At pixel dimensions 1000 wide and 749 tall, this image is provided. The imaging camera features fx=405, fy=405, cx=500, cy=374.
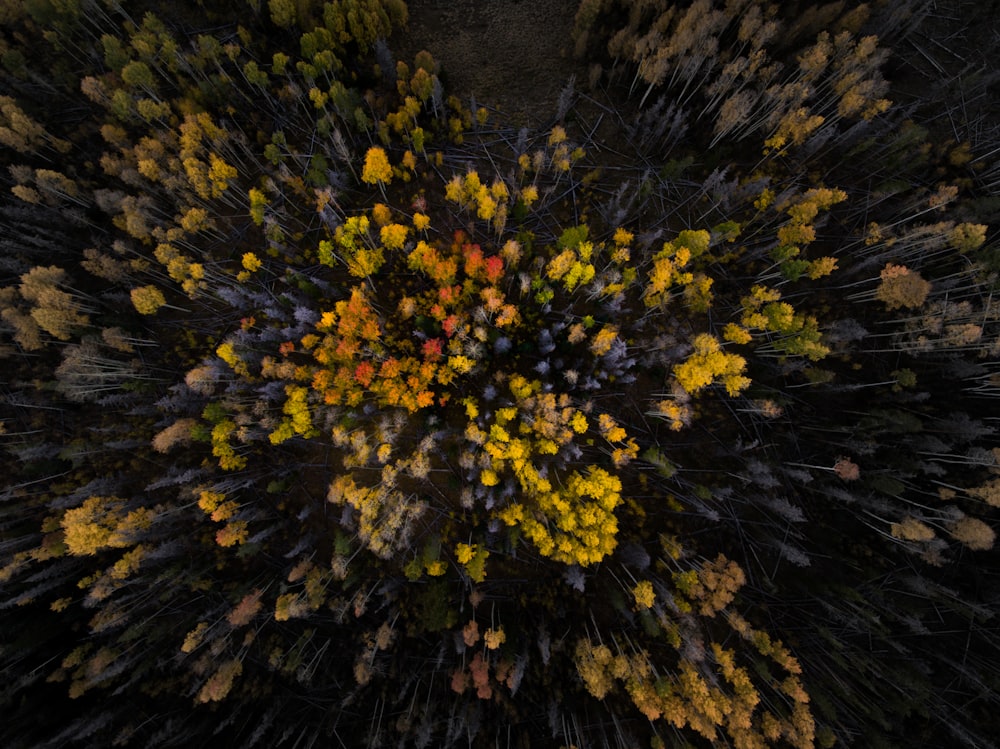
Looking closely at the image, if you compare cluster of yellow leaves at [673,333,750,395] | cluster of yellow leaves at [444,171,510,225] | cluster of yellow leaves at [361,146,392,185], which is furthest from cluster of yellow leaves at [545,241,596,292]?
cluster of yellow leaves at [361,146,392,185]

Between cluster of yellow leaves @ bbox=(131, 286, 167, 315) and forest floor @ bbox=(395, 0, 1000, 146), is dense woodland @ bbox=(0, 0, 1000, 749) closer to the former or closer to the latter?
cluster of yellow leaves @ bbox=(131, 286, 167, 315)

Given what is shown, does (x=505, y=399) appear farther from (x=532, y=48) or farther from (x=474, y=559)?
(x=532, y=48)

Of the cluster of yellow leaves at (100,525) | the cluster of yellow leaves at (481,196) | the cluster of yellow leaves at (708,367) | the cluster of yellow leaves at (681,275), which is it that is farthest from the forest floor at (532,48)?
the cluster of yellow leaves at (100,525)

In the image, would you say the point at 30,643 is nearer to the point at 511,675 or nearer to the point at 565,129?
the point at 511,675

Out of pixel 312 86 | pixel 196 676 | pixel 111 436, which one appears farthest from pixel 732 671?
pixel 312 86

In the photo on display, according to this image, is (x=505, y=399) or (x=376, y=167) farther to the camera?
(x=376, y=167)

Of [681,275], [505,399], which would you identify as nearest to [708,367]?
[681,275]
